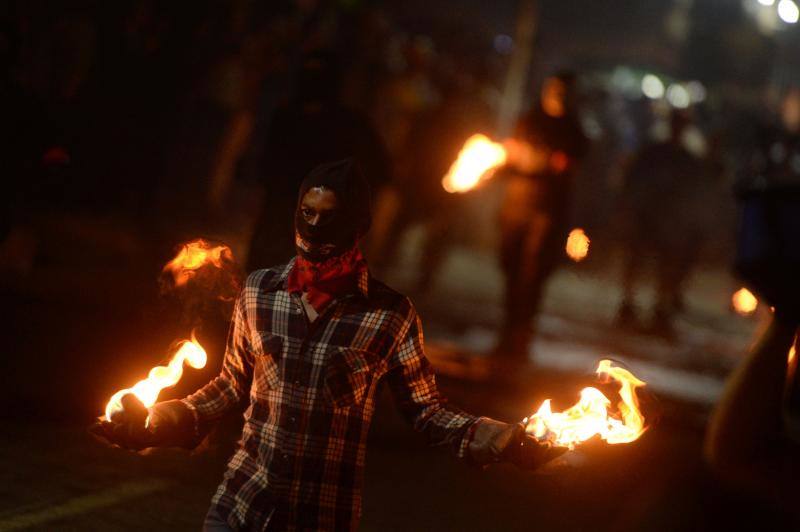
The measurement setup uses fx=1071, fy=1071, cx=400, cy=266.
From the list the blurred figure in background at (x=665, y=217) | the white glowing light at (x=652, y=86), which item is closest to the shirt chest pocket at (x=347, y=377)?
the blurred figure in background at (x=665, y=217)

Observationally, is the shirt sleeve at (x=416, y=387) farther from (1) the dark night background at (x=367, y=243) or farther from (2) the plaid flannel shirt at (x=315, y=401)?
(1) the dark night background at (x=367, y=243)

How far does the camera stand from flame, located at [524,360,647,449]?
11.1ft

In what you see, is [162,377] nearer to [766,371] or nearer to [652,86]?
[766,371]

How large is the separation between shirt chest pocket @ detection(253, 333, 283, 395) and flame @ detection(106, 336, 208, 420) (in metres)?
0.33

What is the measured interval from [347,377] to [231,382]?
52cm

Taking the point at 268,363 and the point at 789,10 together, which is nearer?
the point at 268,363

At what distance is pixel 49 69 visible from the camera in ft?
43.0

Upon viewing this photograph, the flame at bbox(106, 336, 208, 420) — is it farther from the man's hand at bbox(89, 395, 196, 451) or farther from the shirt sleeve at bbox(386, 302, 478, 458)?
the shirt sleeve at bbox(386, 302, 478, 458)

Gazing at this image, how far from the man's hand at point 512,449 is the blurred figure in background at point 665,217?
9467mm

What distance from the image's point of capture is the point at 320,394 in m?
3.33

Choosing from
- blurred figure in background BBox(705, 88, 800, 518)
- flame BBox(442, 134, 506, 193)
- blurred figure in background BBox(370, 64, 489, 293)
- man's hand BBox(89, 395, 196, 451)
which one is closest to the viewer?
blurred figure in background BBox(705, 88, 800, 518)

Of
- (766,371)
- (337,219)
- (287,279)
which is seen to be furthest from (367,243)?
(766,371)

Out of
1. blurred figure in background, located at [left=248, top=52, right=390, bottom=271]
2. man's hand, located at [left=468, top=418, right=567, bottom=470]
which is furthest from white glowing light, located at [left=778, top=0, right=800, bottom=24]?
man's hand, located at [left=468, top=418, right=567, bottom=470]

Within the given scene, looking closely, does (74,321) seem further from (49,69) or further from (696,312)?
(696,312)
